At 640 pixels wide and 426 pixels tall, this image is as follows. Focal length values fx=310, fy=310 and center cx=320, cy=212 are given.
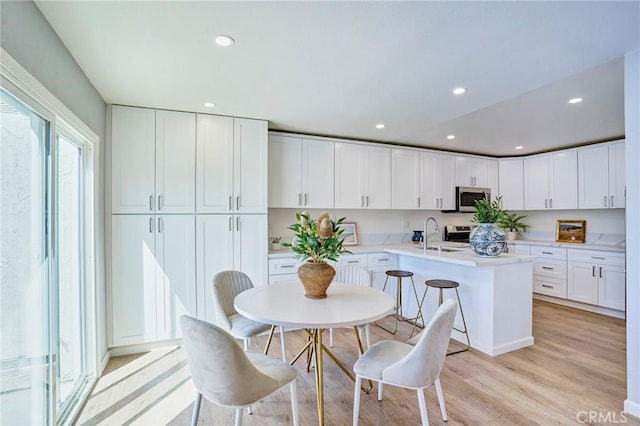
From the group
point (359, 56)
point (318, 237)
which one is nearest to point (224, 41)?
point (359, 56)

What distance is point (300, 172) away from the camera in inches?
157

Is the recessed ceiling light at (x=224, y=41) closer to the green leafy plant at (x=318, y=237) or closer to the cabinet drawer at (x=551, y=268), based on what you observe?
the green leafy plant at (x=318, y=237)

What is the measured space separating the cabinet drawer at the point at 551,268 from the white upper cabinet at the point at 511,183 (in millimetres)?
1022

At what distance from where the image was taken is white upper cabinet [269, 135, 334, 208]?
Answer: 153 inches

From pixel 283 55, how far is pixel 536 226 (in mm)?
A: 5651

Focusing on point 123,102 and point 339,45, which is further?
point 123,102

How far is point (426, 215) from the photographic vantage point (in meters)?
5.31

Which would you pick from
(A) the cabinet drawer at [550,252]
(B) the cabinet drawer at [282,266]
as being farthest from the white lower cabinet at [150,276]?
(A) the cabinet drawer at [550,252]

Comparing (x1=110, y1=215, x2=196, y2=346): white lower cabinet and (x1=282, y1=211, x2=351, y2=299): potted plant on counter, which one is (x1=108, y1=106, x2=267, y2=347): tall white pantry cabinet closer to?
(x1=110, y1=215, x2=196, y2=346): white lower cabinet

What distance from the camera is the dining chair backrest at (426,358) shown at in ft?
5.05

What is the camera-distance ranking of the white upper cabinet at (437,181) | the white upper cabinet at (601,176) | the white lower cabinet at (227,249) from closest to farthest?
the white lower cabinet at (227,249) → the white upper cabinet at (601,176) → the white upper cabinet at (437,181)

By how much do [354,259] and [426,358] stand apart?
241 centimetres

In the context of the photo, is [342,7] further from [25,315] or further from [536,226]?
[536,226]

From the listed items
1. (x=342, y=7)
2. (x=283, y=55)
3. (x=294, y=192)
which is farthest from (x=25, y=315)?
(x=294, y=192)
